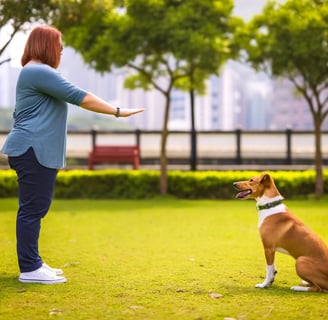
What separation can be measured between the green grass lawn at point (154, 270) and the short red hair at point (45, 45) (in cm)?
185

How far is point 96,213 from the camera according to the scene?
13391 millimetres

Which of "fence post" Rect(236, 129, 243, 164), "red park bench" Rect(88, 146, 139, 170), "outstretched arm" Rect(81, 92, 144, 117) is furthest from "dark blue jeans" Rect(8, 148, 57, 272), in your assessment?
"fence post" Rect(236, 129, 243, 164)

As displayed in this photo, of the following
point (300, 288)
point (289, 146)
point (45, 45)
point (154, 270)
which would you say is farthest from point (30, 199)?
point (289, 146)

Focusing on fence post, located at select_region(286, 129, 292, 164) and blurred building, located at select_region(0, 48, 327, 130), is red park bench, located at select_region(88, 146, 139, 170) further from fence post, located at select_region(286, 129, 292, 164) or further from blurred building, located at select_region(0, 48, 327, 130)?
blurred building, located at select_region(0, 48, 327, 130)

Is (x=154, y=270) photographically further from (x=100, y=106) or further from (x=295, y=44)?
(x=295, y=44)

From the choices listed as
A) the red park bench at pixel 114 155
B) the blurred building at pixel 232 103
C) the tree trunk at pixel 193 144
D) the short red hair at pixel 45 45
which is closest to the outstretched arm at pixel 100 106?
the short red hair at pixel 45 45

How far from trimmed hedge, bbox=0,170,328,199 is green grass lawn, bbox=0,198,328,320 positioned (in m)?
3.54

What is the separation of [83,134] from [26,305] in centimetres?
1944

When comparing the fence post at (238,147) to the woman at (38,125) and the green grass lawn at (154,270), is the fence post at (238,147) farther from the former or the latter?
the woman at (38,125)

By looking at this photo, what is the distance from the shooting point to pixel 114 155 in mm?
22156

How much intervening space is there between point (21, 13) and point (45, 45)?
28.8ft

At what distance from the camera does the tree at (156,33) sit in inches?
615

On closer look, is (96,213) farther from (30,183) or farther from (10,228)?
(30,183)

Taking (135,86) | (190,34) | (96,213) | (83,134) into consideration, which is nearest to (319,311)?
(96,213)
